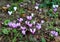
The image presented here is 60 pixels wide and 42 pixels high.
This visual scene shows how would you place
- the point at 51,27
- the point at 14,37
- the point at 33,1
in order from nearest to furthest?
the point at 14,37, the point at 51,27, the point at 33,1

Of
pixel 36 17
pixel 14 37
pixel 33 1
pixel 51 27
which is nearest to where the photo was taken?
pixel 14 37

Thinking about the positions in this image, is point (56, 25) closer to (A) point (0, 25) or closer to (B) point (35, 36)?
(B) point (35, 36)

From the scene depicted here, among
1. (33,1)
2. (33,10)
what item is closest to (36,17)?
(33,10)

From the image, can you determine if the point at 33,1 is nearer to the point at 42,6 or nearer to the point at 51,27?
the point at 42,6

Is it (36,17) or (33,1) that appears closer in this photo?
(36,17)

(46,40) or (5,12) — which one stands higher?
(5,12)

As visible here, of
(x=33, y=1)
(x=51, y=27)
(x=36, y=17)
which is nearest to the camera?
(x=51, y=27)

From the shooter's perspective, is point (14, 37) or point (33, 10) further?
point (33, 10)

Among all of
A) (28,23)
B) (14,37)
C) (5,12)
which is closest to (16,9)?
(5,12)

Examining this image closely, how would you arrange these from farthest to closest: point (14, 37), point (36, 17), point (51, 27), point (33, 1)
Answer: point (33, 1) → point (36, 17) → point (51, 27) → point (14, 37)
